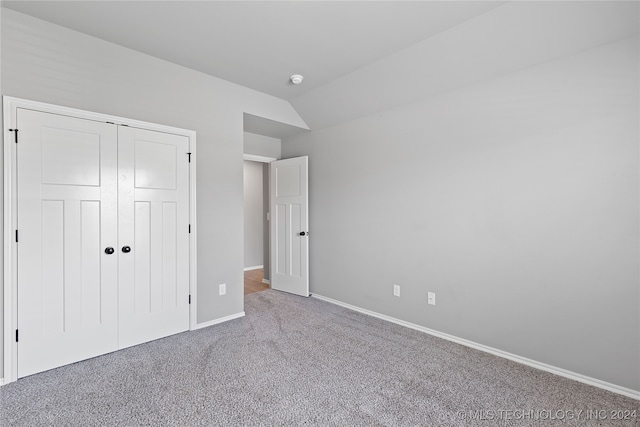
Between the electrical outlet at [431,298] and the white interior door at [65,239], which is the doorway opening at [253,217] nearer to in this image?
the white interior door at [65,239]

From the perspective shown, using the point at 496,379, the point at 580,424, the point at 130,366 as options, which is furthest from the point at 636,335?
the point at 130,366

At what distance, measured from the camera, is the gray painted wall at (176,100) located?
226cm

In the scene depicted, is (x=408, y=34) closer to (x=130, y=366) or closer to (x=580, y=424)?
(x=580, y=424)

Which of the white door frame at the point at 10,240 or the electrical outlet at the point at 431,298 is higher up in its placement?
the white door frame at the point at 10,240

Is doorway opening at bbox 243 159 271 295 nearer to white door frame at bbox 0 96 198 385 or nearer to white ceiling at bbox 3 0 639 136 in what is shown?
white ceiling at bbox 3 0 639 136

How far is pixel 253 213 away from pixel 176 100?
11.7 ft

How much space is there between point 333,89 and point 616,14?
7.69 feet

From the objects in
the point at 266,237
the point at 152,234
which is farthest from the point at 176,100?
the point at 266,237

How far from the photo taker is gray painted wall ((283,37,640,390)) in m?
2.06

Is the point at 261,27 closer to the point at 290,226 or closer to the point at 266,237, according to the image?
the point at 290,226

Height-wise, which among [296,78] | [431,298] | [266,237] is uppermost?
[296,78]

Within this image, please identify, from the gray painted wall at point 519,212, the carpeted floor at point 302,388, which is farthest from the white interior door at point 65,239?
the gray painted wall at point 519,212

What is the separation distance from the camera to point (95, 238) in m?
2.53

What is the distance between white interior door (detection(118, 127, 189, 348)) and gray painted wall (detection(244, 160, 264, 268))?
326 cm
